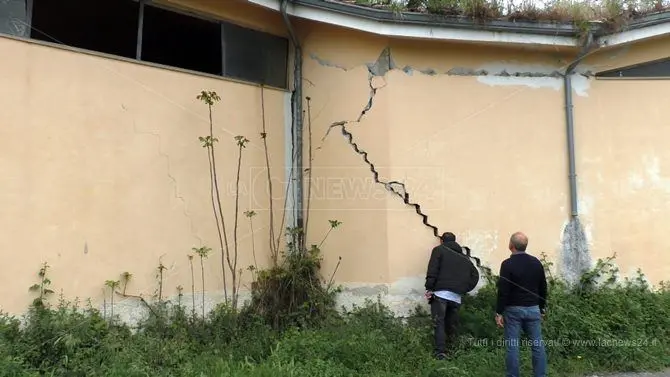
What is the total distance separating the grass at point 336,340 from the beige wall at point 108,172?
43 centimetres

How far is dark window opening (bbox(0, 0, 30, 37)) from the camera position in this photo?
195 inches

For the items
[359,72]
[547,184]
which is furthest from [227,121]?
[547,184]

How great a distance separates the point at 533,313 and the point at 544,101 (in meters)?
3.27

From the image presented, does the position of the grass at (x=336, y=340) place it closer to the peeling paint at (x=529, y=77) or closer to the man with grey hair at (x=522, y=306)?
the man with grey hair at (x=522, y=306)

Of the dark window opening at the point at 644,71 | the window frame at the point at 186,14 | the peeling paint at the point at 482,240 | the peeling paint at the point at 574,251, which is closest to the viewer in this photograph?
the window frame at the point at 186,14

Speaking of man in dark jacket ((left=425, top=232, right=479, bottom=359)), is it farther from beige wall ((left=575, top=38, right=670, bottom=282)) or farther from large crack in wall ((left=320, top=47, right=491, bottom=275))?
beige wall ((left=575, top=38, right=670, bottom=282))

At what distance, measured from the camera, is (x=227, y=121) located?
20.6 ft

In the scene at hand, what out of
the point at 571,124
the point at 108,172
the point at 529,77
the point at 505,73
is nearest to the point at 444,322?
the point at 571,124

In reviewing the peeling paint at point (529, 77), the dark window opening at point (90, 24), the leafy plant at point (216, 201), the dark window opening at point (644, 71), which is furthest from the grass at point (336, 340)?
the dark window opening at point (90, 24)

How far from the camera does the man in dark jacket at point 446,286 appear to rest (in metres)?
5.54

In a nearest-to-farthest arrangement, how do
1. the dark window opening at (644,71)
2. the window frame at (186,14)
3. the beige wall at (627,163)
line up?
the window frame at (186,14) → the beige wall at (627,163) → the dark window opening at (644,71)

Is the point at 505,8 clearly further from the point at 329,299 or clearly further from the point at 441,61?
the point at 329,299

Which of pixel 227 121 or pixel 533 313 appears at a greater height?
pixel 227 121

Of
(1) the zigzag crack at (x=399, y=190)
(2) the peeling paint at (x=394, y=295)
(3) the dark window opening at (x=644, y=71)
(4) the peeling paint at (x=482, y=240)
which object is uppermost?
(3) the dark window opening at (x=644, y=71)
